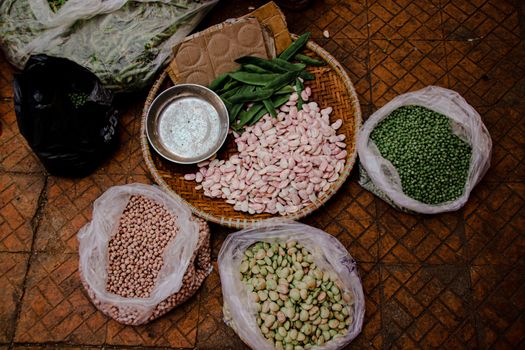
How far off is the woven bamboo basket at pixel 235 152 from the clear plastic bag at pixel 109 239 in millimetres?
69

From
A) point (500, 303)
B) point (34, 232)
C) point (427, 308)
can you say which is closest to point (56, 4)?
point (34, 232)

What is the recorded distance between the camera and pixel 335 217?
224 cm

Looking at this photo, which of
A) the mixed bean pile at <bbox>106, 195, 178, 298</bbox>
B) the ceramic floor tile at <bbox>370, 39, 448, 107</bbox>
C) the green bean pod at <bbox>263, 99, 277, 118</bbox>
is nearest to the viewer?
the mixed bean pile at <bbox>106, 195, 178, 298</bbox>

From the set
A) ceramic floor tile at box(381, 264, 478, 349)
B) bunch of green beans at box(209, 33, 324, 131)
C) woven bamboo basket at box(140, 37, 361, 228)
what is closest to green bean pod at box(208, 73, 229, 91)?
bunch of green beans at box(209, 33, 324, 131)

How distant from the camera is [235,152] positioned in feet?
7.54

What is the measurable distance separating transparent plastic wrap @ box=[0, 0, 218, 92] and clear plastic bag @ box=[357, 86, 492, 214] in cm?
107

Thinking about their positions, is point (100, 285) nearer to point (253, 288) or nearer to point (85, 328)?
point (85, 328)

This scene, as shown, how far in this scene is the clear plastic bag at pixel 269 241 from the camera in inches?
75.8

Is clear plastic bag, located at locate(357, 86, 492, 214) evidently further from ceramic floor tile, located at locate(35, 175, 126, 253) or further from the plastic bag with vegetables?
ceramic floor tile, located at locate(35, 175, 126, 253)

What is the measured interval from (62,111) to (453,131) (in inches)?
66.5

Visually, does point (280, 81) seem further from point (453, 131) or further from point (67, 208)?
point (67, 208)

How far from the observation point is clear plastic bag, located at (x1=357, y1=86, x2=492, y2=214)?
6.67 ft

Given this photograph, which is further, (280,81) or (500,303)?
(280,81)

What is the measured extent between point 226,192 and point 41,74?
94cm
